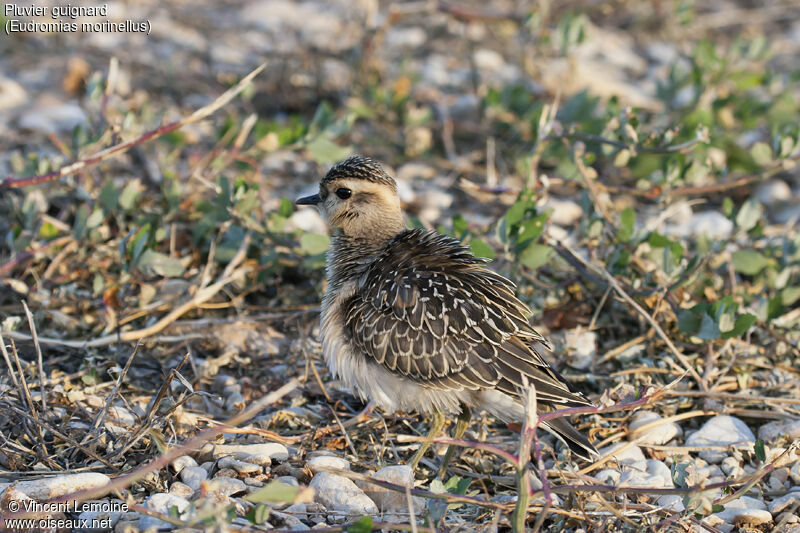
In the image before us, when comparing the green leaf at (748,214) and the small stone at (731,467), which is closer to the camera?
the small stone at (731,467)

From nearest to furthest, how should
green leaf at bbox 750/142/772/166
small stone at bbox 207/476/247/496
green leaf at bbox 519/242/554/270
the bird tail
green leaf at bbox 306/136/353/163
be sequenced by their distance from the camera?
small stone at bbox 207/476/247/496
the bird tail
green leaf at bbox 519/242/554/270
green leaf at bbox 750/142/772/166
green leaf at bbox 306/136/353/163

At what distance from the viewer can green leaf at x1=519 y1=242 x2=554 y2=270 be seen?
4.57 metres

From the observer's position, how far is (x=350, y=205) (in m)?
4.32

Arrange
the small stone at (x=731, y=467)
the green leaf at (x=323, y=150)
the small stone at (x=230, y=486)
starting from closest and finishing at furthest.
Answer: the small stone at (x=230, y=486) < the small stone at (x=731, y=467) < the green leaf at (x=323, y=150)

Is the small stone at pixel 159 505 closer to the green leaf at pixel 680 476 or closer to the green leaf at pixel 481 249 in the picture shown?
the green leaf at pixel 680 476

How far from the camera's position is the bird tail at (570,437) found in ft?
11.3

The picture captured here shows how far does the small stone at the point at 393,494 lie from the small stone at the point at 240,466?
1.57 feet

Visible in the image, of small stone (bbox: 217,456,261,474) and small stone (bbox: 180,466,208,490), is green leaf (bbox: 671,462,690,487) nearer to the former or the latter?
small stone (bbox: 217,456,261,474)

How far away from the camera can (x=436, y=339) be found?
3670mm

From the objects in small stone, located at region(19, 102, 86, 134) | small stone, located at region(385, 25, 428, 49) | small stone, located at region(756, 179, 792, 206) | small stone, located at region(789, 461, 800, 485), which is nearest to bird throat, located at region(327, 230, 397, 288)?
small stone, located at region(789, 461, 800, 485)

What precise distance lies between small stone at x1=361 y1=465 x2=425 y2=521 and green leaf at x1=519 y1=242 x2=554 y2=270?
153cm

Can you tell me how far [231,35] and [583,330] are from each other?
5140 mm

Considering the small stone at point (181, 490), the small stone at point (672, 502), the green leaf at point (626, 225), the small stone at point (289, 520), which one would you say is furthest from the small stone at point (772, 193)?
the small stone at point (181, 490)

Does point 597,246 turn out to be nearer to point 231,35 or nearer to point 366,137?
point 366,137
